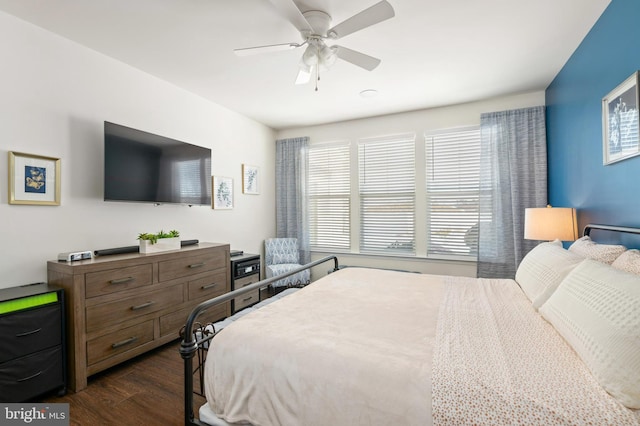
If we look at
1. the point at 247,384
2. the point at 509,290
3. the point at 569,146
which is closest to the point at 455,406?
the point at 247,384

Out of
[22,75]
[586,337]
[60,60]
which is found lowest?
[586,337]

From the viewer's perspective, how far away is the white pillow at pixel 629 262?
1.38 meters

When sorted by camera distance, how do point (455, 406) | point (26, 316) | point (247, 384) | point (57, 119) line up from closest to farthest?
point (455, 406)
point (247, 384)
point (26, 316)
point (57, 119)

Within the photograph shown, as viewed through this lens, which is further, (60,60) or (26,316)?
(60,60)

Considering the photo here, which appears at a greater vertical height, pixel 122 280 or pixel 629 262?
pixel 629 262

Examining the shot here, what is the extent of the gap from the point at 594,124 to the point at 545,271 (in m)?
1.39

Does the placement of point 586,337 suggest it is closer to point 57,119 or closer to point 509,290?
point 509,290

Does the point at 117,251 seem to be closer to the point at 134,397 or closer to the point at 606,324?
the point at 134,397

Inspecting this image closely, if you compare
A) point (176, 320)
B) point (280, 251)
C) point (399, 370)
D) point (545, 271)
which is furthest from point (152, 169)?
point (545, 271)

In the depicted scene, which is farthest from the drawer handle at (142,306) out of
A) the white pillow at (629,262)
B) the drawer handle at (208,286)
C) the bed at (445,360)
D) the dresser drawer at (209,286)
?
the white pillow at (629,262)

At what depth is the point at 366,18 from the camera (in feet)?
5.89

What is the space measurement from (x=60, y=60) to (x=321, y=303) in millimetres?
2834

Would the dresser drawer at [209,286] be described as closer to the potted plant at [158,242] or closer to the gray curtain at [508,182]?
the potted plant at [158,242]

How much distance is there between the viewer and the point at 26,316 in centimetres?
185
